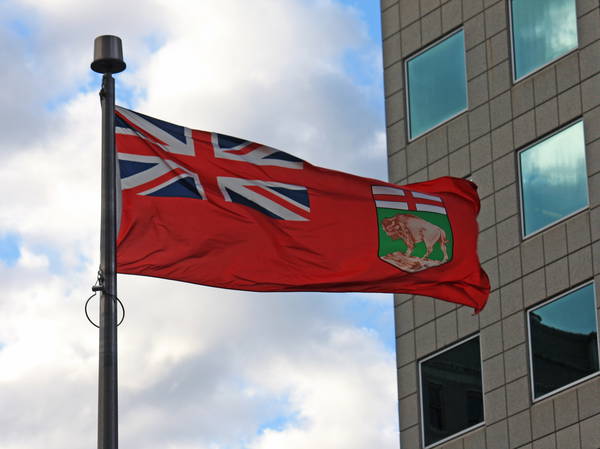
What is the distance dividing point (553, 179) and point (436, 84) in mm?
5122

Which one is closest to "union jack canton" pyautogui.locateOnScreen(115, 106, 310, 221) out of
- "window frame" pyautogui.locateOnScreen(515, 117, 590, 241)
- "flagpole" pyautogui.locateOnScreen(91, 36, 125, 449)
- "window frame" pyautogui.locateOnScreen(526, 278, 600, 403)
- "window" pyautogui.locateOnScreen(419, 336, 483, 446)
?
"flagpole" pyautogui.locateOnScreen(91, 36, 125, 449)

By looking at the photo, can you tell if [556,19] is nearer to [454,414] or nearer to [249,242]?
[454,414]

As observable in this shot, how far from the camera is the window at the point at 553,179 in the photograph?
36.3m

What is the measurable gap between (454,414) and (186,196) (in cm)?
1802

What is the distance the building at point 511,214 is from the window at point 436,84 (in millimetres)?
35

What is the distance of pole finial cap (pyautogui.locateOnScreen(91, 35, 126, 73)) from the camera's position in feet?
59.6

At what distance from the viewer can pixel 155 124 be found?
69.2 ft

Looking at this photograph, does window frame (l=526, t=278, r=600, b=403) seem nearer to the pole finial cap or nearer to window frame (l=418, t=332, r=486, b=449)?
window frame (l=418, t=332, r=486, b=449)

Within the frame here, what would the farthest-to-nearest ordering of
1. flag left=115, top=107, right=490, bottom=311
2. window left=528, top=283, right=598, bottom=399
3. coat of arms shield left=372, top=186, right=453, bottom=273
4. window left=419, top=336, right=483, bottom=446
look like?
1. window left=419, top=336, right=483, bottom=446
2. window left=528, top=283, right=598, bottom=399
3. coat of arms shield left=372, top=186, right=453, bottom=273
4. flag left=115, top=107, right=490, bottom=311

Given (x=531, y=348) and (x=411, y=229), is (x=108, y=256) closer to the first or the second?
(x=411, y=229)

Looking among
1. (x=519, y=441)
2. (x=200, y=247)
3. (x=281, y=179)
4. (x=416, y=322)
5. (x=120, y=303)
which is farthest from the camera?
(x=416, y=322)

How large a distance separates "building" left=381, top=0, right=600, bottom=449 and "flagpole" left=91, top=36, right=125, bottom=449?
18.2 m

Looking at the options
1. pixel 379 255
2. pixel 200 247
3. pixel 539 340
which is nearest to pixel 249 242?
pixel 200 247

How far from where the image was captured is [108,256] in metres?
17.5
